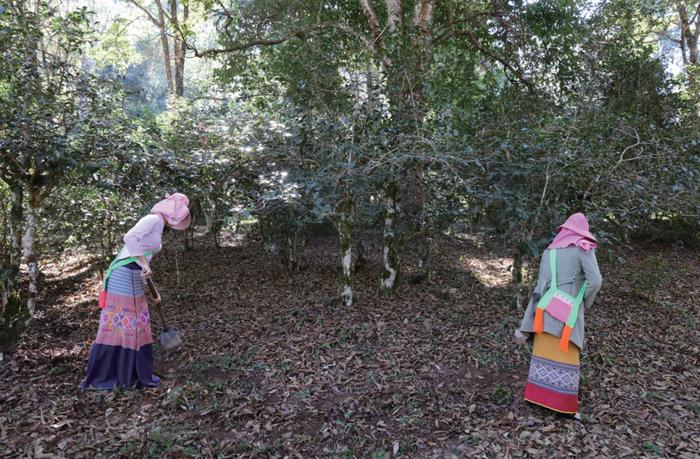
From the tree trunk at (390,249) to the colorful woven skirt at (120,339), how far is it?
311cm

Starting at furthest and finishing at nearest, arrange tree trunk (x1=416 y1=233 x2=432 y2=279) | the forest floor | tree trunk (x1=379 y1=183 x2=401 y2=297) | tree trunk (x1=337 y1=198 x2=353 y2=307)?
tree trunk (x1=416 y1=233 x2=432 y2=279)
tree trunk (x1=379 y1=183 x2=401 y2=297)
tree trunk (x1=337 y1=198 x2=353 y2=307)
the forest floor

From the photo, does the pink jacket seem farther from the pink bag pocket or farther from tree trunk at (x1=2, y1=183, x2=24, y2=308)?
the pink bag pocket

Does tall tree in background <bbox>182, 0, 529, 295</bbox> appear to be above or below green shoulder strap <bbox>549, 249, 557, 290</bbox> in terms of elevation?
above

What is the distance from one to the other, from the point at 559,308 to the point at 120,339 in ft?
11.8

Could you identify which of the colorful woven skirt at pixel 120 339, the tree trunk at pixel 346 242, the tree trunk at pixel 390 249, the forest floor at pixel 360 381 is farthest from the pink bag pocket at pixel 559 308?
the colorful woven skirt at pixel 120 339

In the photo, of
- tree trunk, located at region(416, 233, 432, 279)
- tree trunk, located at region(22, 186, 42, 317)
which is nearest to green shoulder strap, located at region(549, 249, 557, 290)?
tree trunk, located at region(416, 233, 432, 279)

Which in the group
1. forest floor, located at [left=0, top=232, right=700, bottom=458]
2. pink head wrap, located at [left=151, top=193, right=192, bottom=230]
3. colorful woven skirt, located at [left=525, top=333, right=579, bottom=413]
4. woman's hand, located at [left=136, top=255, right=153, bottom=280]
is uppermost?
pink head wrap, located at [left=151, top=193, right=192, bottom=230]

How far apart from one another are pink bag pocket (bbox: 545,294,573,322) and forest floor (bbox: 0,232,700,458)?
2.68 ft

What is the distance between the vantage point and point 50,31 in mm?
5094

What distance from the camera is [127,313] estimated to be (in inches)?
149

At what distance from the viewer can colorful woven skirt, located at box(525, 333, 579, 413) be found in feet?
10.7

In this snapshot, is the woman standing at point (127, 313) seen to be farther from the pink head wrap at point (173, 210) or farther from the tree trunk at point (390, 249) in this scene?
the tree trunk at point (390, 249)

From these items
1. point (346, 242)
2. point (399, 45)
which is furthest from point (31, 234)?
point (399, 45)

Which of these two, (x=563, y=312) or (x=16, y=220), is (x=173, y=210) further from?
(x=563, y=312)
